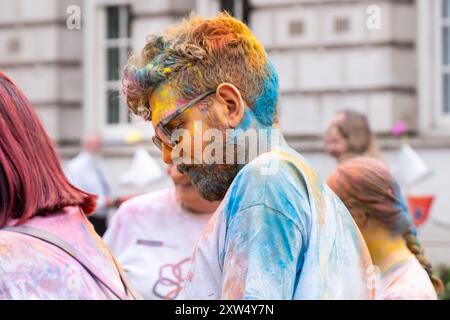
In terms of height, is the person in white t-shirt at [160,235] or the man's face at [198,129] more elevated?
the man's face at [198,129]

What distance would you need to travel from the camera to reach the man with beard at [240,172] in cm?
223

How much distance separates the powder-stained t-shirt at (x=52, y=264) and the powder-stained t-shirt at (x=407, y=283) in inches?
39.7

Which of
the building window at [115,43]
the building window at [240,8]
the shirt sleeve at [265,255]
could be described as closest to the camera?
the shirt sleeve at [265,255]

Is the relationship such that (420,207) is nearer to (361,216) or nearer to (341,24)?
(341,24)

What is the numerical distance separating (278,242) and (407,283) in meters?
1.55

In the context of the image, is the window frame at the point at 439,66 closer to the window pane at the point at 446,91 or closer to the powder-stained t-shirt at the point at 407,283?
the window pane at the point at 446,91

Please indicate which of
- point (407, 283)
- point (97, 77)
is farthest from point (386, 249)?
point (97, 77)

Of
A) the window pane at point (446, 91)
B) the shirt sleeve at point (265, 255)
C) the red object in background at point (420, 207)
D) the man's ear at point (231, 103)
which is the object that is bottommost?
the red object in background at point (420, 207)

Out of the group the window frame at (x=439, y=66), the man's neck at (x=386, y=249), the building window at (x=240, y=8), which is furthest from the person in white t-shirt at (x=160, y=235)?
the building window at (x=240, y=8)

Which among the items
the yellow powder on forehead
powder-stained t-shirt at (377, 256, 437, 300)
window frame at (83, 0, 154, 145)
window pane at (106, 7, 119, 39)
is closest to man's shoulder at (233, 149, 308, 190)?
the yellow powder on forehead

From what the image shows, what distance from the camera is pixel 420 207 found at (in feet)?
37.4

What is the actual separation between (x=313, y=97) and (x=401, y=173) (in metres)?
1.82

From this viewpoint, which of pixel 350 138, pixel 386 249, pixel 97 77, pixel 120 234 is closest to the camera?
pixel 386 249
